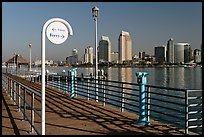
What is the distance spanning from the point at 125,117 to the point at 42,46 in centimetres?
416

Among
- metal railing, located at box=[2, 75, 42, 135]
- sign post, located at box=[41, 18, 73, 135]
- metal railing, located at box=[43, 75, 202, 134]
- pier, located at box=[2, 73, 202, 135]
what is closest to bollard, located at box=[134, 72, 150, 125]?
metal railing, located at box=[43, 75, 202, 134]

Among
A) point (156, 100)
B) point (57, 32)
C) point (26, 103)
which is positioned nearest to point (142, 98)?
point (156, 100)

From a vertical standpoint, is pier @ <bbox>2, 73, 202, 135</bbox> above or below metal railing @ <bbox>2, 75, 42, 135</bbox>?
below

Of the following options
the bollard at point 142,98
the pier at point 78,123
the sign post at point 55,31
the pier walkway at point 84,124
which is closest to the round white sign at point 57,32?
the sign post at point 55,31

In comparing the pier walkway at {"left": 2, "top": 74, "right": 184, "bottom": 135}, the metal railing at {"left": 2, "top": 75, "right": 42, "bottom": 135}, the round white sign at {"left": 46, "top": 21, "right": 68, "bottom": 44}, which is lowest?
the pier walkway at {"left": 2, "top": 74, "right": 184, "bottom": 135}

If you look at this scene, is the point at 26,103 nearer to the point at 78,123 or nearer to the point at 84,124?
the point at 78,123

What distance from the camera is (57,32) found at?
16.7 feet

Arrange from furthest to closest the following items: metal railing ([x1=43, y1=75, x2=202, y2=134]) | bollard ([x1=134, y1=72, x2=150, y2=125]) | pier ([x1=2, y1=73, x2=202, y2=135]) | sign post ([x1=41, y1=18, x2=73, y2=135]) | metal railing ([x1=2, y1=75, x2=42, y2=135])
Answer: bollard ([x1=134, y1=72, x2=150, y2=125]), metal railing ([x1=43, y1=75, x2=202, y2=134]), pier ([x1=2, y1=73, x2=202, y2=135]), metal railing ([x1=2, y1=75, x2=42, y2=135]), sign post ([x1=41, y1=18, x2=73, y2=135])

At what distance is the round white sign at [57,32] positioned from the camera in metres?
5.02

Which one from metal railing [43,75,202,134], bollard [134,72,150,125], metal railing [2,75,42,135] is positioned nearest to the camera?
metal railing [2,75,42,135]

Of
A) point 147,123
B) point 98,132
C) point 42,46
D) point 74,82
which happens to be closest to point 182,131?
point 147,123

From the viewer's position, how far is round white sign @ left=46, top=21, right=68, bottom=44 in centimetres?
502

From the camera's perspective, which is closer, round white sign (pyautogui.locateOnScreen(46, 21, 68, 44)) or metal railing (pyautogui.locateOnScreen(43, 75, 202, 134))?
round white sign (pyautogui.locateOnScreen(46, 21, 68, 44))

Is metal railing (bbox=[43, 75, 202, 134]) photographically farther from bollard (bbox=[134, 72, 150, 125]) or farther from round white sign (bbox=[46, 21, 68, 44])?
round white sign (bbox=[46, 21, 68, 44])
